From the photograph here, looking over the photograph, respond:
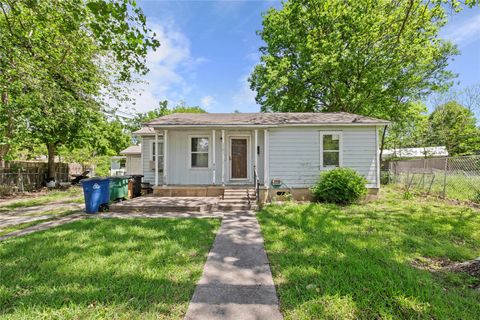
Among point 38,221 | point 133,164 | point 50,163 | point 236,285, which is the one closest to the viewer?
point 236,285

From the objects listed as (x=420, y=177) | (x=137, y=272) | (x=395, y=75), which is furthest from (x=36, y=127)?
(x=395, y=75)

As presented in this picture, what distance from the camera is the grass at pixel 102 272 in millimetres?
2328

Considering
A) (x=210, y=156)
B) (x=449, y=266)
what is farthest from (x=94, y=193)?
(x=449, y=266)

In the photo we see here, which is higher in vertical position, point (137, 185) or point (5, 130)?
point (5, 130)

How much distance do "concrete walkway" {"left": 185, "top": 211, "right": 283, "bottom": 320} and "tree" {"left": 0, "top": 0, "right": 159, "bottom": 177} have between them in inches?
161

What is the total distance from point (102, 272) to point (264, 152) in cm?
736

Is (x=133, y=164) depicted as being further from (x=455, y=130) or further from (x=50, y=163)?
(x=455, y=130)

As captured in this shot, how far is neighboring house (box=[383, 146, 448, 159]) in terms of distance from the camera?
784 inches

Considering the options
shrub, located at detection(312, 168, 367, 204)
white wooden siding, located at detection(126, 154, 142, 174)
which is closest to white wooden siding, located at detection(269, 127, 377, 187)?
shrub, located at detection(312, 168, 367, 204)

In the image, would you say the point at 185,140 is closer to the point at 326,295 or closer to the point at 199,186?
the point at 199,186

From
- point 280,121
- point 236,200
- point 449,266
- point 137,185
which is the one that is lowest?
point 449,266

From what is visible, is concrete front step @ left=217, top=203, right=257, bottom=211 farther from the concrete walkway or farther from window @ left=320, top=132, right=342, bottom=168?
window @ left=320, top=132, right=342, bottom=168

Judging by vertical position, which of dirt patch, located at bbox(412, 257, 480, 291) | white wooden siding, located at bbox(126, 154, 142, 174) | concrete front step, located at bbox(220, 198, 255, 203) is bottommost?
dirt patch, located at bbox(412, 257, 480, 291)

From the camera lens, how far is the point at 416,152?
21.7 m
